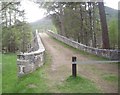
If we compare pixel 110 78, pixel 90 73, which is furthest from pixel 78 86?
pixel 90 73

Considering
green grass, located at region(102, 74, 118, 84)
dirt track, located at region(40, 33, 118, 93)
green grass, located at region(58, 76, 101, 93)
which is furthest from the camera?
green grass, located at region(102, 74, 118, 84)

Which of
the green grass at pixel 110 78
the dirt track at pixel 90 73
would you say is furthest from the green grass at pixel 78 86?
the green grass at pixel 110 78

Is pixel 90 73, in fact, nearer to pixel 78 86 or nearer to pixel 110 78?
pixel 110 78

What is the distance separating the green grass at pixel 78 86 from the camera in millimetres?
8808

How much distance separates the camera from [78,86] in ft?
30.4

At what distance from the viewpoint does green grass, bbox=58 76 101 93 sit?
8.81 m

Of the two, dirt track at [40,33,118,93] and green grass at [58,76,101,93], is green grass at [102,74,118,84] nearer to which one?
dirt track at [40,33,118,93]

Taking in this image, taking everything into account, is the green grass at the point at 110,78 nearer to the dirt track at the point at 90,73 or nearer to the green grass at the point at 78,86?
the dirt track at the point at 90,73

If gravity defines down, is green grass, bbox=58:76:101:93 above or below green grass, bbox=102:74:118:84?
below

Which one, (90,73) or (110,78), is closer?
(110,78)

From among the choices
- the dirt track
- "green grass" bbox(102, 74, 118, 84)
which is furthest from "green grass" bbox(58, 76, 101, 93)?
"green grass" bbox(102, 74, 118, 84)

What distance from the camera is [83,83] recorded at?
31.6 feet

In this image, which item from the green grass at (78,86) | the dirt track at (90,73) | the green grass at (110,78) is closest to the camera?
the green grass at (78,86)

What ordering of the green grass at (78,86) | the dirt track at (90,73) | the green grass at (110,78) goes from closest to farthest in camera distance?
the green grass at (78,86), the dirt track at (90,73), the green grass at (110,78)
